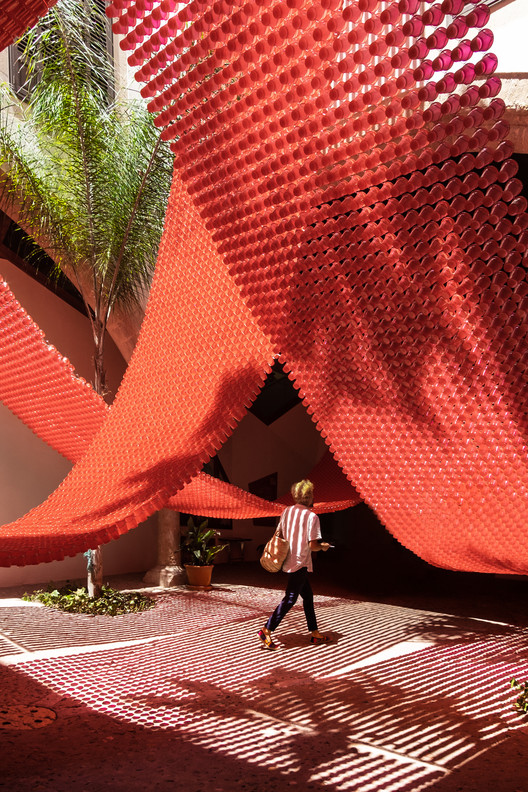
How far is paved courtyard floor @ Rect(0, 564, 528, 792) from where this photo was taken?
291 centimetres

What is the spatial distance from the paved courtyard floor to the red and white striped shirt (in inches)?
25.2

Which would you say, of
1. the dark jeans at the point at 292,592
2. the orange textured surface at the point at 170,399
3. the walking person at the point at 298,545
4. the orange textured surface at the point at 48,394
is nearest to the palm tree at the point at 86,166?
the orange textured surface at the point at 48,394

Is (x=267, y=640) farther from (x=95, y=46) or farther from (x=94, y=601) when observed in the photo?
(x=95, y=46)

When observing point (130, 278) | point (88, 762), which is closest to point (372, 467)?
point (88, 762)

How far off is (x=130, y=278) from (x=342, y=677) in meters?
4.27

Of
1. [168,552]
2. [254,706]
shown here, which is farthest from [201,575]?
[254,706]

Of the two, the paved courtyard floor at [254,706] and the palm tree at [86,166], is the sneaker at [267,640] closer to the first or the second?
the paved courtyard floor at [254,706]

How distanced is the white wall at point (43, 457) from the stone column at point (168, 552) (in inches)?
34.0

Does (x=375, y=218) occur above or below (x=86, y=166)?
below

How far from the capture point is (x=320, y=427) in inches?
134

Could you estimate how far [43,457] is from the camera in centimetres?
864

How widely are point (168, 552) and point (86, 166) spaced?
4.53 meters

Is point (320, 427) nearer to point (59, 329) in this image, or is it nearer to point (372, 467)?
point (372, 467)

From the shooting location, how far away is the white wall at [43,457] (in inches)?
325
